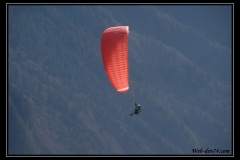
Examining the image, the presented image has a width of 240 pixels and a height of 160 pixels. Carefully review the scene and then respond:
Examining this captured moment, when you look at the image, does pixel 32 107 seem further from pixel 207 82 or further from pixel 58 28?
pixel 207 82

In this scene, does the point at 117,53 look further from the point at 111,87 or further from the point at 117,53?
the point at 111,87

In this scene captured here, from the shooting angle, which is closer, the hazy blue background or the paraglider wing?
the paraglider wing

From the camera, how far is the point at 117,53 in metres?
65.7

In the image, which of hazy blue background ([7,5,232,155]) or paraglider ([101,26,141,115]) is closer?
paraglider ([101,26,141,115])

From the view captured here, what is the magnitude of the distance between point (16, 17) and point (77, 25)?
52.4ft

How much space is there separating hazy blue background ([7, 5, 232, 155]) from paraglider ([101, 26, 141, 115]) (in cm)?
8254

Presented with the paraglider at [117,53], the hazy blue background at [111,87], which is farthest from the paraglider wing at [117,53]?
the hazy blue background at [111,87]

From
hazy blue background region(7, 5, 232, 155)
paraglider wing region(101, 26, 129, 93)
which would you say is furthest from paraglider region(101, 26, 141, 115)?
hazy blue background region(7, 5, 232, 155)

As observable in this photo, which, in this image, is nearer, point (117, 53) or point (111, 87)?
point (117, 53)

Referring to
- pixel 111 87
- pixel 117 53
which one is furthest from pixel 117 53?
pixel 111 87

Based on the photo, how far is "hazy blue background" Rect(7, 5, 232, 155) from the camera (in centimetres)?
15950

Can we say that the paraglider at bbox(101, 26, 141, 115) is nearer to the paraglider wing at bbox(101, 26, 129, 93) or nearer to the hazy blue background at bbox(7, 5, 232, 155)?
the paraglider wing at bbox(101, 26, 129, 93)

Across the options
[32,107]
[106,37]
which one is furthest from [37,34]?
[106,37]

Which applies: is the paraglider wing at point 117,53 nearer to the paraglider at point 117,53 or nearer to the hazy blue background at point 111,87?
the paraglider at point 117,53
